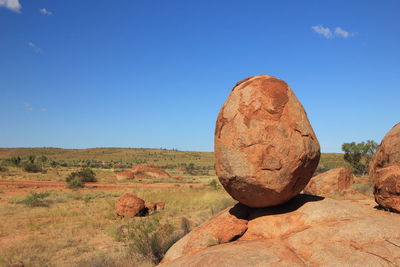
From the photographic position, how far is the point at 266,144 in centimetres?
513

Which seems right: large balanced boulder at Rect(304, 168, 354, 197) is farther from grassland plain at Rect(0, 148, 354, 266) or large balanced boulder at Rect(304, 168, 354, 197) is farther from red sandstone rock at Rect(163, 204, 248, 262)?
red sandstone rock at Rect(163, 204, 248, 262)

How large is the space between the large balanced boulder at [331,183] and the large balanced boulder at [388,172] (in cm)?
656

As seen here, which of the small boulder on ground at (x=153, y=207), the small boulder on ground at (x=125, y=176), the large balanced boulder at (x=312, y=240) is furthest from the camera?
the small boulder on ground at (x=125, y=176)

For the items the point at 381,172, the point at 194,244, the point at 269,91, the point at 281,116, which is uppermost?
the point at 269,91

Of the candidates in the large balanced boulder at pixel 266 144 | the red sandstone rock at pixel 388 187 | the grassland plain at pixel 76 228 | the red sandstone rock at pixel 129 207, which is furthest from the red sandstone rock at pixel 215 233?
the red sandstone rock at pixel 129 207

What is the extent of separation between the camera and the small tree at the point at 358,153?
28775mm

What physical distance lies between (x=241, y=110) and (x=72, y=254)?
271 inches

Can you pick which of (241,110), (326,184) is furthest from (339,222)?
(326,184)

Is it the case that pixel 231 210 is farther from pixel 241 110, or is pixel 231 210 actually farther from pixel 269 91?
pixel 269 91

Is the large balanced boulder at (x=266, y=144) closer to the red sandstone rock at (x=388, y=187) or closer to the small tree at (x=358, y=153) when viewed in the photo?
the red sandstone rock at (x=388, y=187)

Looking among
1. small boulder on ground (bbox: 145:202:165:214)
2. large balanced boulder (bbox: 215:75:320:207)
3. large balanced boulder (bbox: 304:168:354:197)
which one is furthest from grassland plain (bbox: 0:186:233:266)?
large balanced boulder (bbox: 304:168:354:197)

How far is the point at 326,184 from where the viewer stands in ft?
48.8

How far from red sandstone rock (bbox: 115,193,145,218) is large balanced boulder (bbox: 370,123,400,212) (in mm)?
9391

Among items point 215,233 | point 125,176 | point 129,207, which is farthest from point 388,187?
point 125,176
